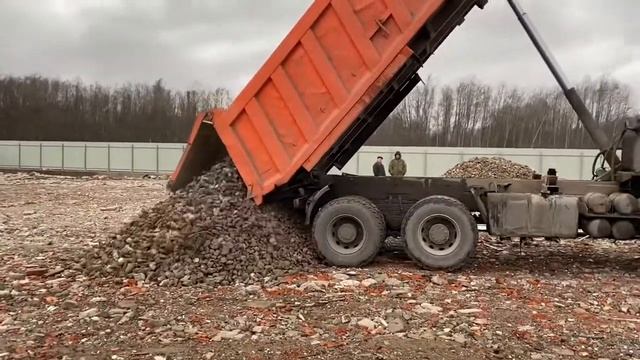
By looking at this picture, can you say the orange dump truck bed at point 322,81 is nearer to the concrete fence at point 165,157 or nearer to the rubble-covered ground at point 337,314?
the rubble-covered ground at point 337,314

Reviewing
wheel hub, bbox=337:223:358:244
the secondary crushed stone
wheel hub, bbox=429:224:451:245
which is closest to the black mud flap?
the secondary crushed stone

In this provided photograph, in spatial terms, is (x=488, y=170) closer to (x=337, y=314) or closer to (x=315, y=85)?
(x=315, y=85)

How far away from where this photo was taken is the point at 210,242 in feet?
20.7

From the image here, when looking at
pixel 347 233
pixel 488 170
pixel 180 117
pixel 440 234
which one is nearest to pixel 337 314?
pixel 347 233

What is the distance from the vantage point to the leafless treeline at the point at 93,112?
65.4m

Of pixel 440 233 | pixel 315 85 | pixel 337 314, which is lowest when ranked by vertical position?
pixel 337 314

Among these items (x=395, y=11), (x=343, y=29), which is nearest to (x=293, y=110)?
(x=343, y=29)

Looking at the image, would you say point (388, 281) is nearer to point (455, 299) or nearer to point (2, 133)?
point (455, 299)

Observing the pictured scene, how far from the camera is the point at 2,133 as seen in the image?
6538 cm

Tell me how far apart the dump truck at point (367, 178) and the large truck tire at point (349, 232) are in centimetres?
1

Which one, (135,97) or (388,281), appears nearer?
(388,281)

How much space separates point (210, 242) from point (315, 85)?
6.84 feet

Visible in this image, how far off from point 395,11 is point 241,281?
3286 mm

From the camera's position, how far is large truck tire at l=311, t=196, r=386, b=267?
6.75 metres
